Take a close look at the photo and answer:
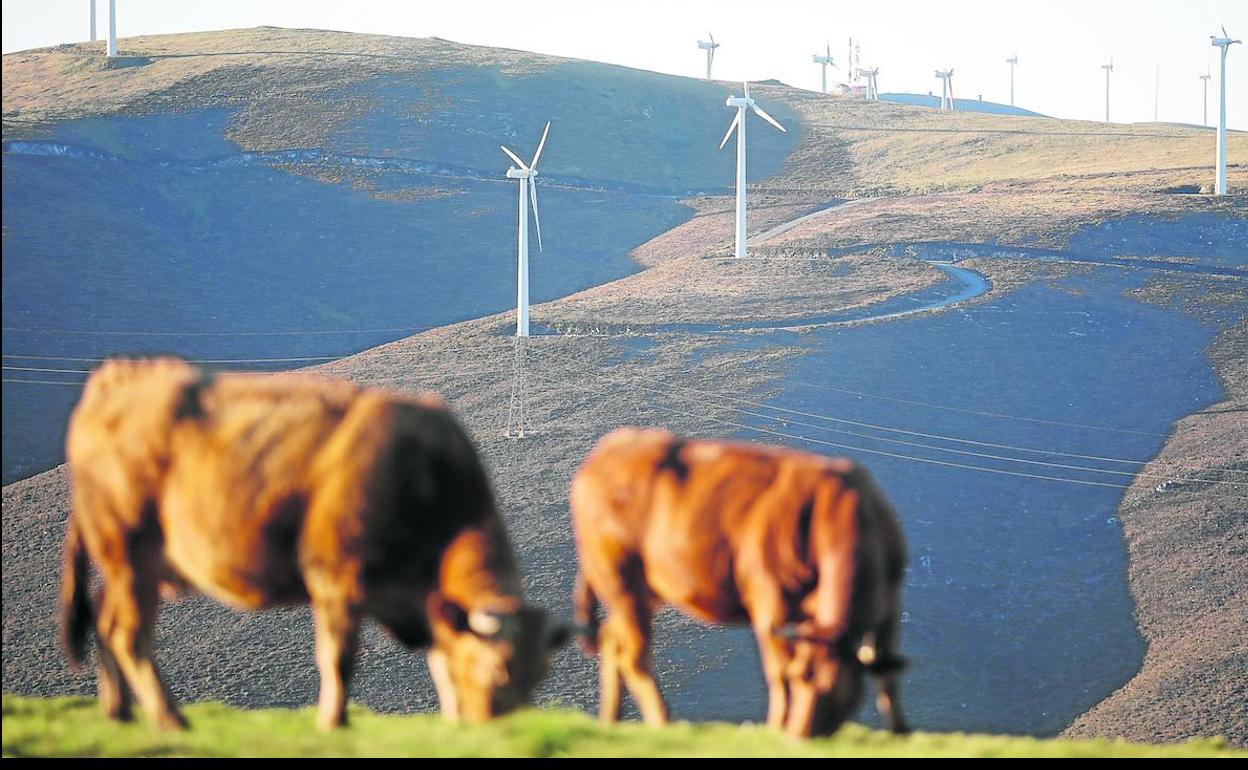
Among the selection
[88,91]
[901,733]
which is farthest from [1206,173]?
[901,733]

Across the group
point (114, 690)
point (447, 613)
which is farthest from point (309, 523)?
point (114, 690)

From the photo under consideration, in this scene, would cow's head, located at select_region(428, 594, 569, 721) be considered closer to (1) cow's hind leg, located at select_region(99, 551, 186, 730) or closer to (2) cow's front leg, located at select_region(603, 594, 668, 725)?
(2) cow's front leg, located at select_region(603, 594, 668, 725)

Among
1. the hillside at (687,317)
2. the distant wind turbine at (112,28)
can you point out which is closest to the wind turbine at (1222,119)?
the hillside at (687,317)

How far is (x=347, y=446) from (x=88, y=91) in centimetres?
14594

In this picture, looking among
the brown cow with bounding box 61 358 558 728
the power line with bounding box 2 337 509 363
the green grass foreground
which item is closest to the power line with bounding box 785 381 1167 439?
the power line with bounding box 2 337 509 363

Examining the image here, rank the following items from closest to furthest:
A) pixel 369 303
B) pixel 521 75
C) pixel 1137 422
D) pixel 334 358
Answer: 1. pixel 1137 422
2. pixel 334 358
3. pixel 369 303
4. pixel 521 75

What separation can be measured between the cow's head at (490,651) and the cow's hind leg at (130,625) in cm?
274

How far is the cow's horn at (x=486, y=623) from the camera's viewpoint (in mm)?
12055

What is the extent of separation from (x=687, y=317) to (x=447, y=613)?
267ft

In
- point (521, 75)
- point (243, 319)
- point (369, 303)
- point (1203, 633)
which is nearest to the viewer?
point (1203, 633)

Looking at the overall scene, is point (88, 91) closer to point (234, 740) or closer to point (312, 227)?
point (312, 227)

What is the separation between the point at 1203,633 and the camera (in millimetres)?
57594

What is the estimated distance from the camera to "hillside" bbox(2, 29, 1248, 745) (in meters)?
56.9

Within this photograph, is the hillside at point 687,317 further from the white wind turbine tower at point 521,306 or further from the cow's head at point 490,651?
the cow's head at point 490,651
